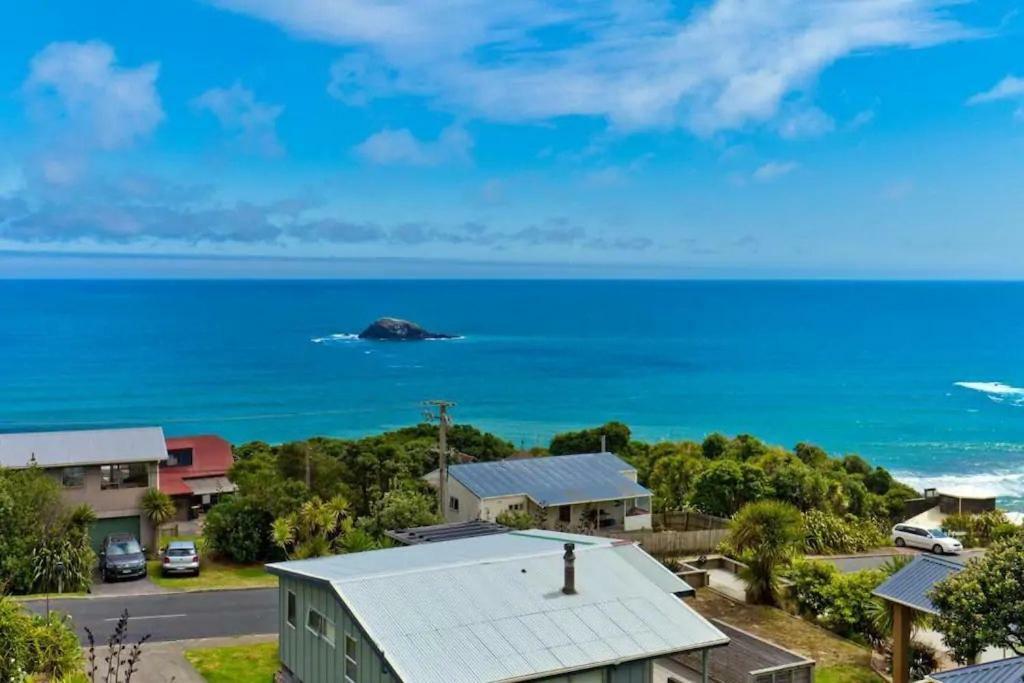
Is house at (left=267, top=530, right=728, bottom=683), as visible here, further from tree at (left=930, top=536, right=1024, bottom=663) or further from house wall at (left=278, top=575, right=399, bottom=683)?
tree at (left=930, top=536, right=1024, bottom=663)

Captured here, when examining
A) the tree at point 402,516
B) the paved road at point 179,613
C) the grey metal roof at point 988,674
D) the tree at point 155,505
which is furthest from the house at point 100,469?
the grey metal roof at point 988,674

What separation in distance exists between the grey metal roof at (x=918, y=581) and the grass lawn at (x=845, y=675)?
2.39 metres

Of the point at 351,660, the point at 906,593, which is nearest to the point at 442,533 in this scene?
the point at 351,660

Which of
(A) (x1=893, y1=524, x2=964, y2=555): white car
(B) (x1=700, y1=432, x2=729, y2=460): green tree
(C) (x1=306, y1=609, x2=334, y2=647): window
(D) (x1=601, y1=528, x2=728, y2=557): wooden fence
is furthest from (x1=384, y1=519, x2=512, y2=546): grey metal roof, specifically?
(B) (x1=700, y1=432, x2=729, y2=460): green tree

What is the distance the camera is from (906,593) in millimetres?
18172

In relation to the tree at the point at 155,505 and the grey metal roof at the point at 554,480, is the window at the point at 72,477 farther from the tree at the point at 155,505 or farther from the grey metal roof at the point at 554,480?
the grey metal roof at the point at 554,480

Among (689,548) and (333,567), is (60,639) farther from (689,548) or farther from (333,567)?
(689,548)

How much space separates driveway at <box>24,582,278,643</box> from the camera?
2208 centimetres

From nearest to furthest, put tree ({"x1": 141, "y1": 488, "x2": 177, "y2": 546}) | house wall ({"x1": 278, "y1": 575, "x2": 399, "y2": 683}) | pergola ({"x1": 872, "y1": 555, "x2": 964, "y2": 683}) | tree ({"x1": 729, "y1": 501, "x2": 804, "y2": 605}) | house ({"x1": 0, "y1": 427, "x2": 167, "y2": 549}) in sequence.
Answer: house wall ({"x1": 278, "y1": 575, "x2": 399, "y2": 683}) → pergola ({"x1": 872, "y1": 555, "x2": 964, "y2": 683}) → tree ({"x1": 729, "y1": 501, "x2": 804, "y2": 605}) → house ({"x1": 0, "y1": 427, "x2": 167, "y2": 549}) → tree ({"x1": 141, "y1": 488, "x2": 177, "y2": 546})

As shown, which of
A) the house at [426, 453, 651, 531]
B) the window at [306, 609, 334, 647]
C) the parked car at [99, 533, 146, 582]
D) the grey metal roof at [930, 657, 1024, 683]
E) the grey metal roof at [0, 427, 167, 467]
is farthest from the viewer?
the house at [426, 453, 651, 531]

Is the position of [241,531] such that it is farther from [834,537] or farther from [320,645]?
[834,537]

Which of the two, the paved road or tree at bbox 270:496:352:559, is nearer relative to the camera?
the paved road

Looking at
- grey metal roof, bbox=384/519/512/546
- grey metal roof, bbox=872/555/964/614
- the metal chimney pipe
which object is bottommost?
grey metal roof, bbox=384/519/512/546

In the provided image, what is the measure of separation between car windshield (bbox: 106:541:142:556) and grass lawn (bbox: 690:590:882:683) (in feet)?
57.5
